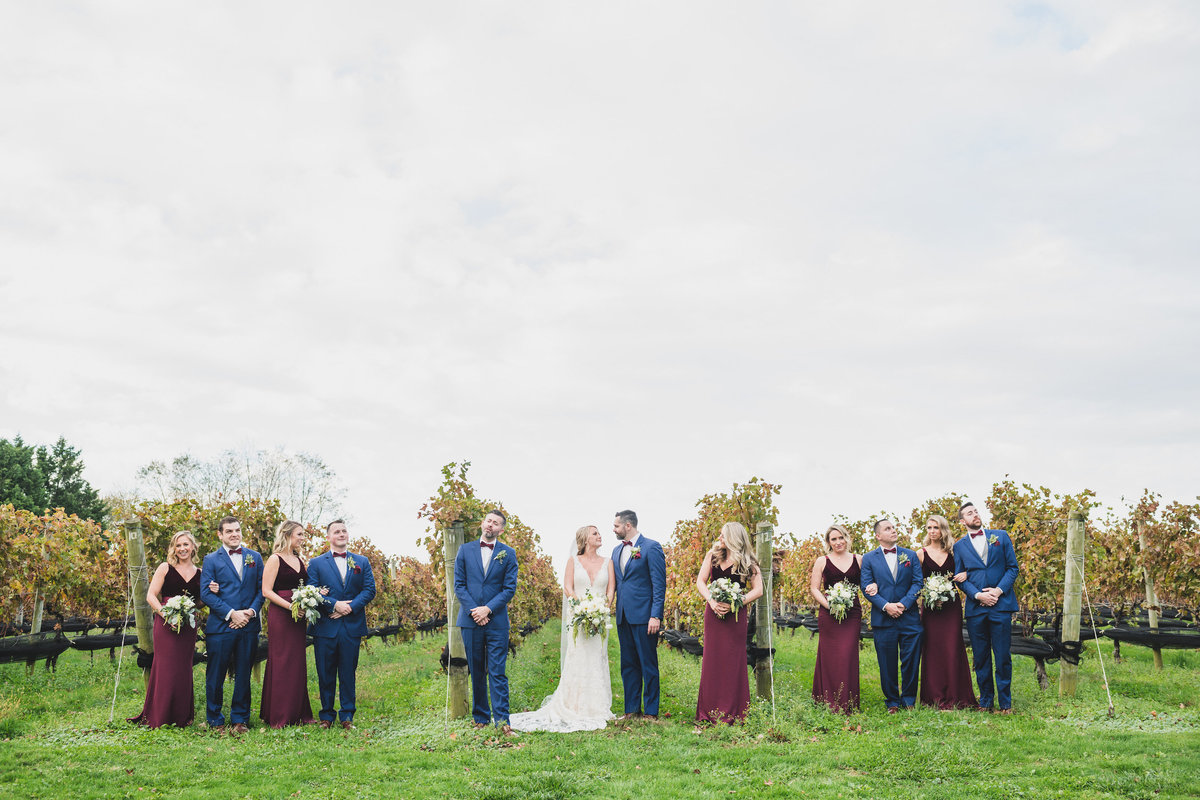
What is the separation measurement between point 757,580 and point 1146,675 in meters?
8.20

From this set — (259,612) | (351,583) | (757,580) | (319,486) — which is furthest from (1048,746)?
(319,486)

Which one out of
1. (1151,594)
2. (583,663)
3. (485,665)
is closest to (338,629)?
(485,665)

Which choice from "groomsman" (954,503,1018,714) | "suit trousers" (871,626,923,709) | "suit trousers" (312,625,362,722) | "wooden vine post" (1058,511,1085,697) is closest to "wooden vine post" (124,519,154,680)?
"suit trousers" (312,625,362,722)

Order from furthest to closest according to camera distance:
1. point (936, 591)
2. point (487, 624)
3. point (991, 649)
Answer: point (991, 649) < point (936, 591) < point (487, 624)

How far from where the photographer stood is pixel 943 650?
8.96 meters

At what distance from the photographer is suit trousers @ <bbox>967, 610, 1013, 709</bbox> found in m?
8.60

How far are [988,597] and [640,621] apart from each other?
147 inches

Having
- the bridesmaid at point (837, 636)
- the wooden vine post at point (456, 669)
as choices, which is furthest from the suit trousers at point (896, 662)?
the wooden vine post at point (456, 669)

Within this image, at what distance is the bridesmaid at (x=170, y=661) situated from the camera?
8.42 meters

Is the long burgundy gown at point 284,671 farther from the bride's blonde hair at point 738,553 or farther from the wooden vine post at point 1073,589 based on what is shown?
the wooden vine post at point 1073,589

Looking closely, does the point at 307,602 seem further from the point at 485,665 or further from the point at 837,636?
the point at 837,636

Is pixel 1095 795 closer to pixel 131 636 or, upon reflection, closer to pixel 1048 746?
pixel 1048 746

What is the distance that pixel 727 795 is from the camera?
580 cm

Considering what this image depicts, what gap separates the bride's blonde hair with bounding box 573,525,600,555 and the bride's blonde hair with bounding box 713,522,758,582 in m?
1.46
